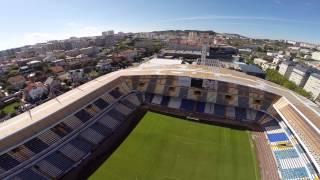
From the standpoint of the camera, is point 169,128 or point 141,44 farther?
point 141,44

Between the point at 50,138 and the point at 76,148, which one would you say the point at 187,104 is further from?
the point at 50,138

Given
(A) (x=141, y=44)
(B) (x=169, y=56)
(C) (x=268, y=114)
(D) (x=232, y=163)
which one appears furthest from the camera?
(A) (x=141, y=44)

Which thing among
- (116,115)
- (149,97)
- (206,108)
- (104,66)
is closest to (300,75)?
(206,108)

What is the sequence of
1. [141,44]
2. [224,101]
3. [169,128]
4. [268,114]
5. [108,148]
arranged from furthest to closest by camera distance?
[141,44]
[224,101]
[268,114]
[169,128]
[108,148]

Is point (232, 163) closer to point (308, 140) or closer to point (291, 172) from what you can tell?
point (291, 172)

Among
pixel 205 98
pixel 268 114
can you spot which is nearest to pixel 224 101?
pixel 205 98

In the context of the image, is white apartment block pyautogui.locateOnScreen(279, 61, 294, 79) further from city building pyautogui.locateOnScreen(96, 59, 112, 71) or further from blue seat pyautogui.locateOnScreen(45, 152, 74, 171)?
blue seat pyautogui.locateOnScreen(45, 152, 74, 171)

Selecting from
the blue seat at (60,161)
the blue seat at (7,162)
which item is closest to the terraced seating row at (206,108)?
the blue seat at (60,161)
